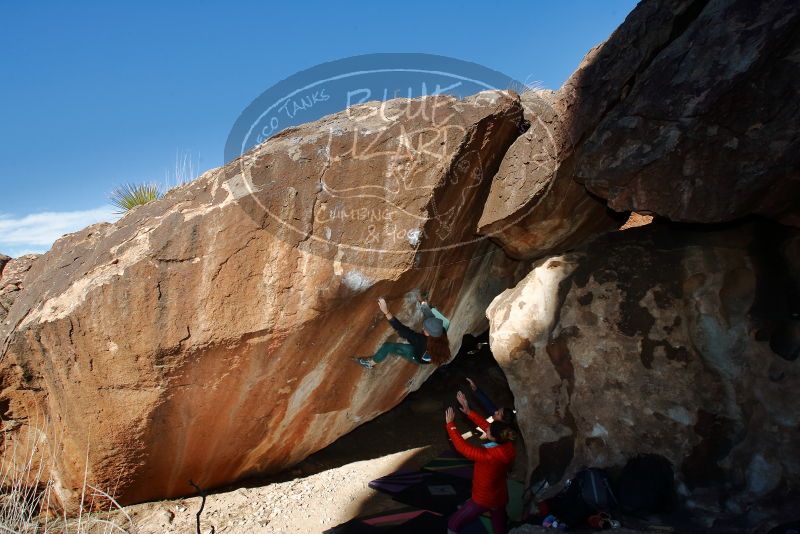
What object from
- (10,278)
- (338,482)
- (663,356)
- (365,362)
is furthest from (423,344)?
(10,278)

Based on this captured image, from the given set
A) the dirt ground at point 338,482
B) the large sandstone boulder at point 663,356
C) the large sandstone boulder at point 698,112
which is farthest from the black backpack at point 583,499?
the large sandstone boulder at point 698,112

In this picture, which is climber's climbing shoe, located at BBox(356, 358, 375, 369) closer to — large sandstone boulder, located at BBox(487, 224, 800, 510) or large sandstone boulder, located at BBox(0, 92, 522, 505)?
large sandstone boulder, located at BBox(0, 92, 522, 505)

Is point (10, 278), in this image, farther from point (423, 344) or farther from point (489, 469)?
point (489, 469)

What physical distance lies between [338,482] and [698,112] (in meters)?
3.68

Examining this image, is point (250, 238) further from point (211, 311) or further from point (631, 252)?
point (631, 252)

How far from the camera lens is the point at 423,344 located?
4.08m

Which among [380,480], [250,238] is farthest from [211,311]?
[380,480]

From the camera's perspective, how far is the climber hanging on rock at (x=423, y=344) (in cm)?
395

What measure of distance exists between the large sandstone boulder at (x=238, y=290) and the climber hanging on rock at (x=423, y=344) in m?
0.10

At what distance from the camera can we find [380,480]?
14.3 ft

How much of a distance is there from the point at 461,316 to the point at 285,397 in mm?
1622

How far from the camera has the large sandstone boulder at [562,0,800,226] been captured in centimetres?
285

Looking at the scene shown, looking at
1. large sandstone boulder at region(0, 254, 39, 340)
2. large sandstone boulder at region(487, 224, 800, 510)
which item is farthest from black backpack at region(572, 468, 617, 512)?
large sandstone boulder at region(0, 254, 39, 340)

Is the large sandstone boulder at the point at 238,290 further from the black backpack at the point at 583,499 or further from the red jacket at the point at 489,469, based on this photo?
the black backpack at the point at 583,499
